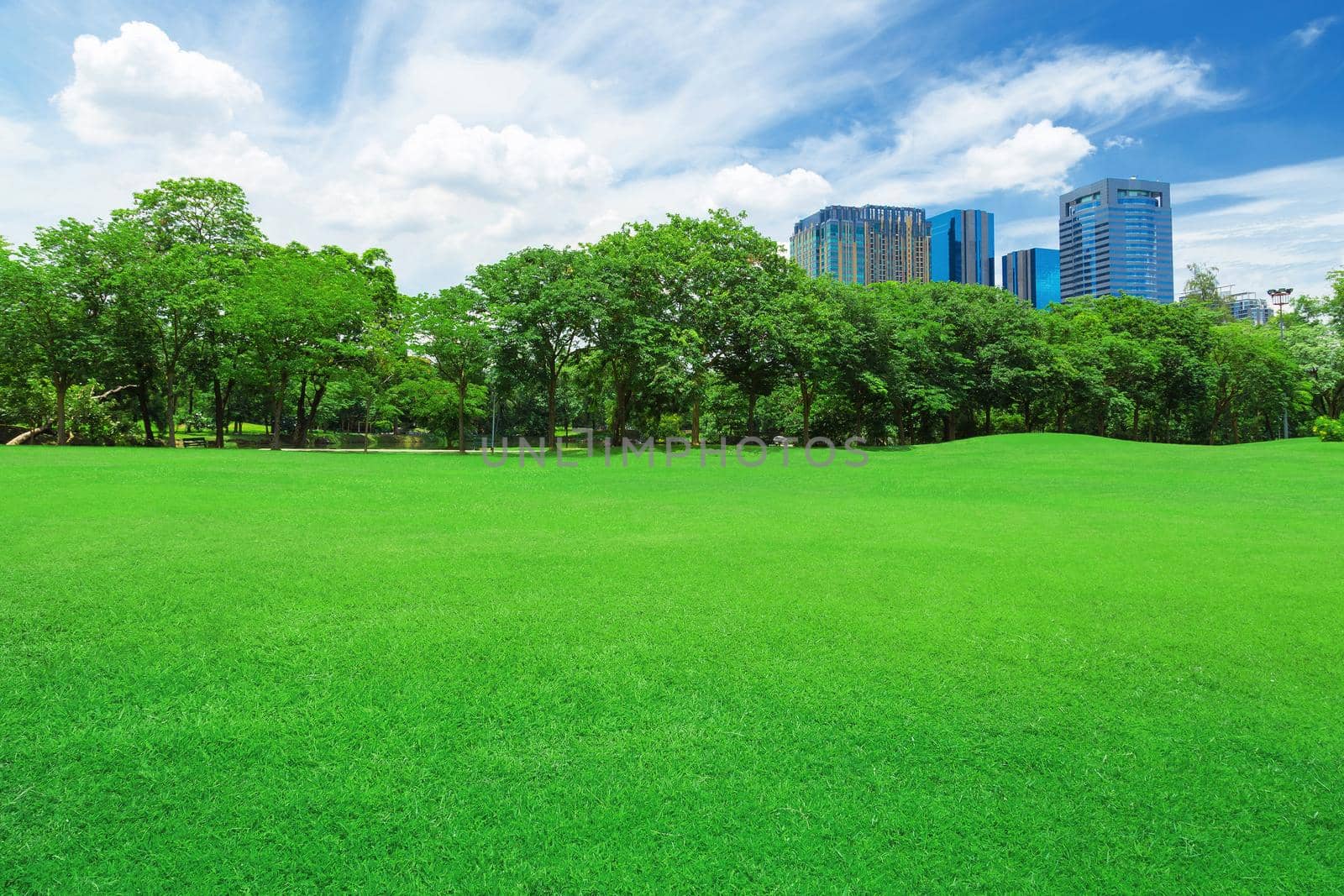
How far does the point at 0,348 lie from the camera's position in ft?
89.3

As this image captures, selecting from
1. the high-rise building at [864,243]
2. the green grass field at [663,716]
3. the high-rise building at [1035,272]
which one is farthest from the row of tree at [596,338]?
the high-rise building at [1035,272]

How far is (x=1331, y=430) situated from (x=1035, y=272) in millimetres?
179594

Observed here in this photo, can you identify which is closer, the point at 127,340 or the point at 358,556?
the point at 358,556

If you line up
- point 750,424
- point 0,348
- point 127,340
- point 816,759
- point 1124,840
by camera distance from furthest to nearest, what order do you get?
point 750,424, point 127,340, point 0,348, point 816,759, point 1124,840

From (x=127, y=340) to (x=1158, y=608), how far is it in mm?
36545

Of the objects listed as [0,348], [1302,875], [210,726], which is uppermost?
[0,348]

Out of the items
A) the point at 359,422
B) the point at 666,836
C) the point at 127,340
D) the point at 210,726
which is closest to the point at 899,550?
the point at 666,836

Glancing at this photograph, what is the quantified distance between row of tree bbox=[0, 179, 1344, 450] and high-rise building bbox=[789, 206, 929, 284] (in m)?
71.6

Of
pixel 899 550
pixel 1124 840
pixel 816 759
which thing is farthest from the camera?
pixel 899 550

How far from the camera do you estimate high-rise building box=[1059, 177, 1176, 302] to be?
16262cm

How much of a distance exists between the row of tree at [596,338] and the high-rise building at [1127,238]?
14332cm

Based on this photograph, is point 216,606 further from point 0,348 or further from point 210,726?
point 0,348

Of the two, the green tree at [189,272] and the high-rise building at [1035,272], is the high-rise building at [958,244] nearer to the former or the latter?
the high-rise building at [1035,272]

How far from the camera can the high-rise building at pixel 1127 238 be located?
162625 millimetres
